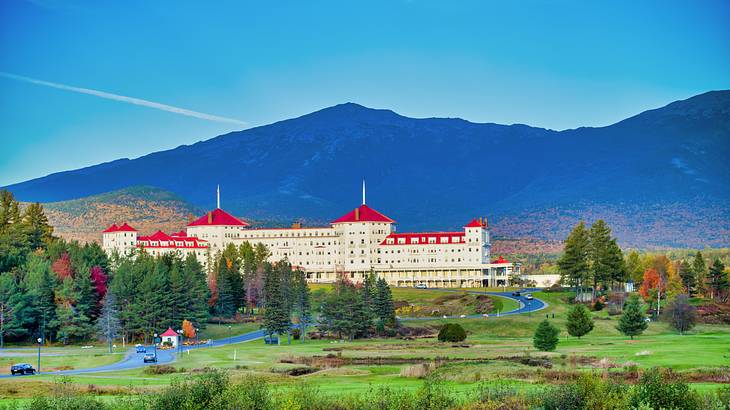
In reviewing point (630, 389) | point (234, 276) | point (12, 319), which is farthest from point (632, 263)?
point (630, 389)

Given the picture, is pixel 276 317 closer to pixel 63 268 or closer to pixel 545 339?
pixel 63 268

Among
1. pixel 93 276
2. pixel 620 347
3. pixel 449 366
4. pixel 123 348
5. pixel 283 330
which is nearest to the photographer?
pixel 449 366

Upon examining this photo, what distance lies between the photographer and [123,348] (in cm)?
9994

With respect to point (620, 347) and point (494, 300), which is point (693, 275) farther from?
point (620, 347)

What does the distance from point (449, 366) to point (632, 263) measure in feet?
311

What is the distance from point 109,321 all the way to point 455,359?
40.7 metres

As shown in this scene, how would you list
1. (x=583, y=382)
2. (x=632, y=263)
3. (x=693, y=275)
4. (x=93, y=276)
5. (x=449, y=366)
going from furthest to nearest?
(x=632, y=263) → (x=693, y=275) → (x=93, y=276) → (x=449, y=366) → (x=583, y=382)

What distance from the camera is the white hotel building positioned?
187 m

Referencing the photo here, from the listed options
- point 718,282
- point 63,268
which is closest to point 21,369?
point 63,268

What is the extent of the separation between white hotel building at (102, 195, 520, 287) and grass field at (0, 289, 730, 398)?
72.4 metres

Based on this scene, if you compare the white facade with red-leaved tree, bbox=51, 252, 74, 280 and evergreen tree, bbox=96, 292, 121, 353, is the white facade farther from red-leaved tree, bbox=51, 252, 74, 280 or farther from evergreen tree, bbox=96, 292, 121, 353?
evergreen tree, bbox=96, 292, 121, 353

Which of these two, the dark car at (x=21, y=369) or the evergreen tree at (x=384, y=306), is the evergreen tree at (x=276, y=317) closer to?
the evergreen tree at (x=384, y=306)

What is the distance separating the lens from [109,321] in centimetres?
10219

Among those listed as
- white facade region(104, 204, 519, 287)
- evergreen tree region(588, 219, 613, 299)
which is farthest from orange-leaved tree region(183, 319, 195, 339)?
white facade region(104, 204, 519, 287)
